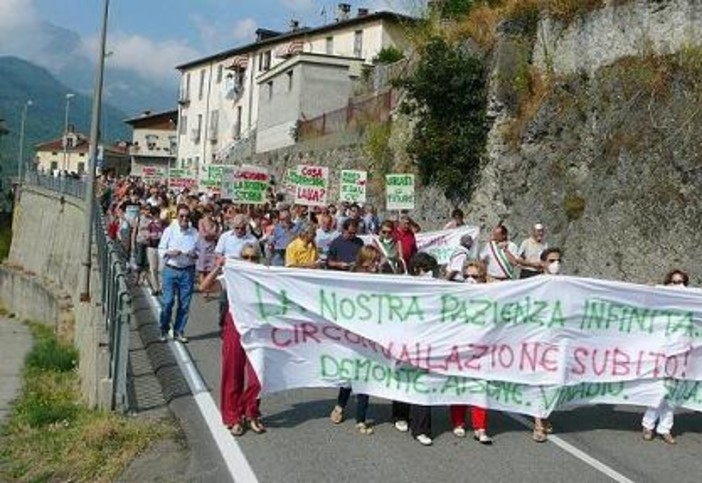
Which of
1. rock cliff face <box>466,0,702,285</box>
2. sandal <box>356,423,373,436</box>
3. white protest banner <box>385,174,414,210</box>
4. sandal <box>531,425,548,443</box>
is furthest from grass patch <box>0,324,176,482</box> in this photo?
white protest banner <box>385,174,414,210</box>

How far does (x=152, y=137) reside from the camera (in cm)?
11819

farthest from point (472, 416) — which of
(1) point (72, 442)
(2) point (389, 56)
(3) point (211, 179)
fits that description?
(2) point (389, 56)

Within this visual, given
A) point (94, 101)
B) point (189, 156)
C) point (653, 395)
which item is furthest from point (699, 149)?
point (189, 156)

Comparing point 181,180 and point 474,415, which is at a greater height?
point 181,180

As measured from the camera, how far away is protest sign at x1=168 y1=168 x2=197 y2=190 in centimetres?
3638

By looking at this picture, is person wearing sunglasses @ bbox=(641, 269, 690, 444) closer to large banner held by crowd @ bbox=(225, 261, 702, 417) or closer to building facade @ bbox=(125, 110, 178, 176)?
large banner held by crowd @ bbox=(225, 261, 702, 417)

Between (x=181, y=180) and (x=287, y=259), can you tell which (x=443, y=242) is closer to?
(x=287, y=259)

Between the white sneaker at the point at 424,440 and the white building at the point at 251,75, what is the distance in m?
41.7

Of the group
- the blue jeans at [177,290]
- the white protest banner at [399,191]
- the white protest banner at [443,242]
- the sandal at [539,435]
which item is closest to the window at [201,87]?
the white protest banner at [399,191]

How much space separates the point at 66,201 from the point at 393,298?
38488 millimetres

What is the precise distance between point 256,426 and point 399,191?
1405cm

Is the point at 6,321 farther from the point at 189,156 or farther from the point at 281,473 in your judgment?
the point at 189,156

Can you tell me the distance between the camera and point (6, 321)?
4097 centimetres

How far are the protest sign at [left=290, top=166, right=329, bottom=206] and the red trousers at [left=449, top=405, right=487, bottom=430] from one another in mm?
14551
